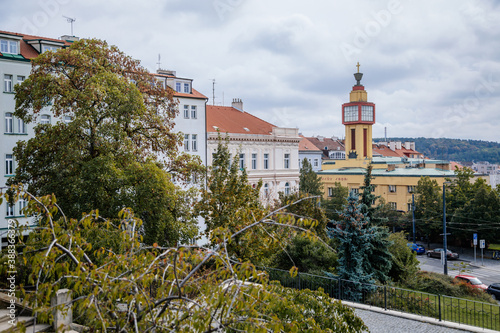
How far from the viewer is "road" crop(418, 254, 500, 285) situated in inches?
1441

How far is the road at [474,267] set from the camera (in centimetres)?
3661

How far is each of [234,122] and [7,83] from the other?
892 inches

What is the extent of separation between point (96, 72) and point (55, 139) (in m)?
3.00

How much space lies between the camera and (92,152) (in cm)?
1756

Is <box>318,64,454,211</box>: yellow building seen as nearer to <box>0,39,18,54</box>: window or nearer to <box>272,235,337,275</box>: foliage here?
<box>272,235,337,275</box>: foliage

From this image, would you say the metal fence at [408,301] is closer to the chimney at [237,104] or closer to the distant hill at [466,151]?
the chimney at [237,104]

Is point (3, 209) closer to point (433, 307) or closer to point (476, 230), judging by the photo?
point (433, 307)

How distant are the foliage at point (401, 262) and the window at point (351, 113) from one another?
69304 mm

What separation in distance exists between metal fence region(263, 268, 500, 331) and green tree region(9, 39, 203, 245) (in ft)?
18.3

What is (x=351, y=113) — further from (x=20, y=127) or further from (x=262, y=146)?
(x=20, y=127)

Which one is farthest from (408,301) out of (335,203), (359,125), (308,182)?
(359,125)

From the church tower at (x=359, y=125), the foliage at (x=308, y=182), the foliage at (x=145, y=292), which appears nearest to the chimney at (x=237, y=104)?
the foliage at (x=308, y=182)

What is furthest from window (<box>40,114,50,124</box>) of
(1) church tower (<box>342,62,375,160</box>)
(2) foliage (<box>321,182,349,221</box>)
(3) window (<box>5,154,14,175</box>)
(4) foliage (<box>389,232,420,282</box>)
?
(1) church tower (<box>342,62,375,160</box>)

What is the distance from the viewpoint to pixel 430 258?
1841 inches
